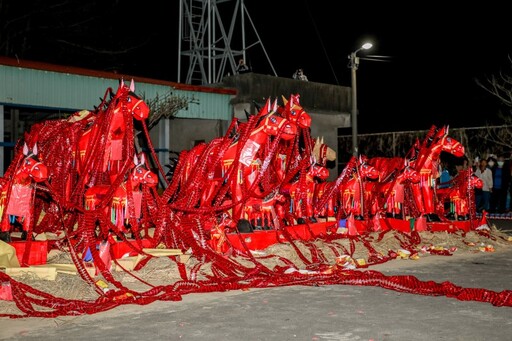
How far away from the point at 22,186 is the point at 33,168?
395 millimetres

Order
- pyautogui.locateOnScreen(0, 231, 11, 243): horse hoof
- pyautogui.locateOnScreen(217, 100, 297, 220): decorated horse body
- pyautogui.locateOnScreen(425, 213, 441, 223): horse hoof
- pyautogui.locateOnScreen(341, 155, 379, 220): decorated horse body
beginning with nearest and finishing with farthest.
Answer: pyautogui.locateOnScreen(0, 231, 11, 243): horse hoof, pyautogui.locateOnScreen(217, 100, 297, 220): decorated horse body, pyautogui.locateOnScreen(341, 155, 379, 220): decorated horse body, pyautogui.locateOnScreen(425, 213, 441, 223): horse hoof

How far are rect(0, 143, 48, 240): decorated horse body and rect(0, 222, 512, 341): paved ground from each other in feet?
6.55

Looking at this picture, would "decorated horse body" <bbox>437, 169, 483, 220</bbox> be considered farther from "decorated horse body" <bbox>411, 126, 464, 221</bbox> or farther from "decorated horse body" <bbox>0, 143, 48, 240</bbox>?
"decorated horse body" <bbox>0, 143, 48, 240</bbox>

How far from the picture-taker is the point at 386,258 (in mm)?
9945

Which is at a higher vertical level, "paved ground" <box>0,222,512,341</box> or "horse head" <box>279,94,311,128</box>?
"horse head" <box>279,94,311,128</box>

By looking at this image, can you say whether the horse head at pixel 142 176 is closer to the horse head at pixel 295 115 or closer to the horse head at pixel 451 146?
the horse head at pixel 295 115

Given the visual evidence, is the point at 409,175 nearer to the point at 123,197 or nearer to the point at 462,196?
the point at 462,196

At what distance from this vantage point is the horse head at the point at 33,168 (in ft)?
25.2

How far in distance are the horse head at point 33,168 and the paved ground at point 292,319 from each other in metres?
1.94

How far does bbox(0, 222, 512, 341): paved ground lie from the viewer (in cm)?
571

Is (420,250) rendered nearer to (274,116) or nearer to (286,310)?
(274,116)

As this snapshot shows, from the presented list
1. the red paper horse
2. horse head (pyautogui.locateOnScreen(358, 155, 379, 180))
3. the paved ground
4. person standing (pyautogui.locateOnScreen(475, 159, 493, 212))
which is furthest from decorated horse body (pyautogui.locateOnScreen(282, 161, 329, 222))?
person standing (pyautogui.locateOnScreen(475, 159, 493, 212))

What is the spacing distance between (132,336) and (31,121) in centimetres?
1662

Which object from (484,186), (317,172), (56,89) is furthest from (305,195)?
(484,186)
